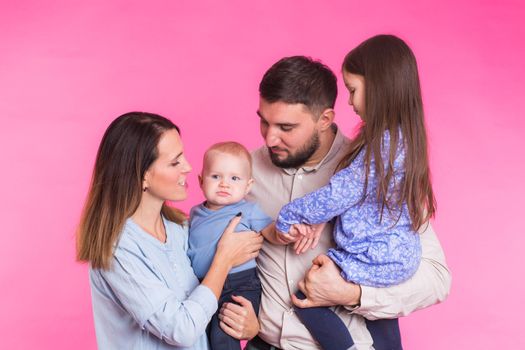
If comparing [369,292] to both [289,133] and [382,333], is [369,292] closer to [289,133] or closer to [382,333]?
[382,333]

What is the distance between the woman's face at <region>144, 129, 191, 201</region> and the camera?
2.80 meters

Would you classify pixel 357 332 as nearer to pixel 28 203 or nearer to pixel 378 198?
pixel 378 198

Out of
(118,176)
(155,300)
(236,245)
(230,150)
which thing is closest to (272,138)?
(230,150)

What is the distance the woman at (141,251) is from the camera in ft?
8.63

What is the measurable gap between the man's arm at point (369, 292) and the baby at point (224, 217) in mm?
273

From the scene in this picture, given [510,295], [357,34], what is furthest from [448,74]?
[510,295]

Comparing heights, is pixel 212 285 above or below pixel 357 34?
below

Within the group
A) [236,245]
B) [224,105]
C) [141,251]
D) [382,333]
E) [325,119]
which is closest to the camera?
[141,251]

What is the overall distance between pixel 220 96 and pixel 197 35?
451 millimetres

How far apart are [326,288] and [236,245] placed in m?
0.41

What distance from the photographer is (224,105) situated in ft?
15.9

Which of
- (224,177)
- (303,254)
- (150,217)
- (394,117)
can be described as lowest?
(303,254)

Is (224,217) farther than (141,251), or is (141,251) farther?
(224,217)

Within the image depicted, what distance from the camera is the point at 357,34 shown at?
198 inches
